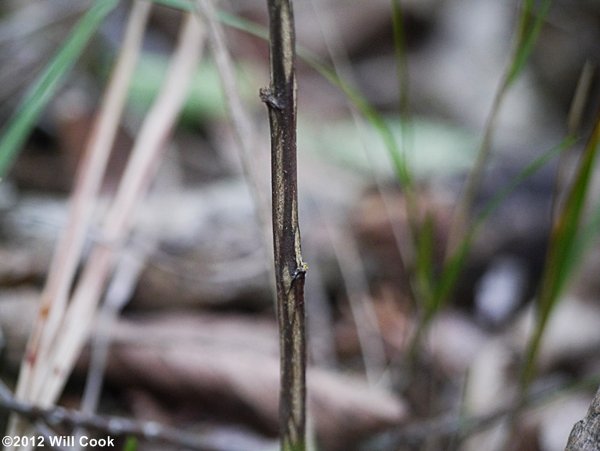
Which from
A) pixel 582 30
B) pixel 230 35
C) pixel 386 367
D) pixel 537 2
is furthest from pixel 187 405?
pixel 582 30

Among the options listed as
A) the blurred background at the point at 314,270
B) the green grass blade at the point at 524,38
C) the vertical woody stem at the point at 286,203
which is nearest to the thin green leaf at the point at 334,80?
the blurred background at the point at 314,270

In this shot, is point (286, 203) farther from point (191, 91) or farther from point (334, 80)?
point (191, 91)

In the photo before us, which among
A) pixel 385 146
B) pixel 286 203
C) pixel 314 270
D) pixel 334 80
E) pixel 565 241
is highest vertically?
pixel 385 146

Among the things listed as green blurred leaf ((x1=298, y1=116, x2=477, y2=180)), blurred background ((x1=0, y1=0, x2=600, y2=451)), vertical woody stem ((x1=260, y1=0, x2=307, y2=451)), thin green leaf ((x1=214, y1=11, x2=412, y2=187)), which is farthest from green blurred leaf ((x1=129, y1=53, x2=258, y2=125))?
vertical woody stem ((x1=260, y1=0, x2=307, y2=451))

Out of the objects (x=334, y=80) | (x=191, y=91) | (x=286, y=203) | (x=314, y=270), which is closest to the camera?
(x=286, y=203)

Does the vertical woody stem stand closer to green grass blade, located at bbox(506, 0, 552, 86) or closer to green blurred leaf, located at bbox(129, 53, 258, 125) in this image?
green grass blade, located at bbox(506, 0, 552, 86)

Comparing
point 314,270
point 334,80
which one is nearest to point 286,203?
point 334,80

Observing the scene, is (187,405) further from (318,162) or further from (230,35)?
(230,35)
